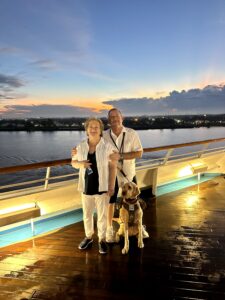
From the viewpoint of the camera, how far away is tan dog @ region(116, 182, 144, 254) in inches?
87.0

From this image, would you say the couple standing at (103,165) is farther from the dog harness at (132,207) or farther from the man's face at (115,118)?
the dog harness at (132,207)

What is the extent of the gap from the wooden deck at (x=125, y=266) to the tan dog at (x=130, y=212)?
130 millimetres

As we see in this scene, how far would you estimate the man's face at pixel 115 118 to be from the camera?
2295 millimetres

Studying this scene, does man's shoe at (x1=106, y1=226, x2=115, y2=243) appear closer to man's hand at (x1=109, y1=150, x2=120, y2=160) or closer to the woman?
the woman

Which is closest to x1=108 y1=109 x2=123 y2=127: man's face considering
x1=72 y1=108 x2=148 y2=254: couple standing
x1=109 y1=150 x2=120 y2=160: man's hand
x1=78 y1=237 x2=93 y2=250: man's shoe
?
x1=72 y1=108 x2=148 y2=254: couple standing

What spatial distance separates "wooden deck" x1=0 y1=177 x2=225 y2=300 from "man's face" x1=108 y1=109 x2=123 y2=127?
1.16 meters

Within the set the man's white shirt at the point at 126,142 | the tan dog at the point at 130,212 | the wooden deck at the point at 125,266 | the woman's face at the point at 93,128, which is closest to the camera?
the wooden deck at the point at 125,266

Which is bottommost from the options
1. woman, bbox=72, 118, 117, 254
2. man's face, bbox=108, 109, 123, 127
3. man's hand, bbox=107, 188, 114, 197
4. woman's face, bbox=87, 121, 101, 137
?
man's hand, bbox=107, 188, 114, 197

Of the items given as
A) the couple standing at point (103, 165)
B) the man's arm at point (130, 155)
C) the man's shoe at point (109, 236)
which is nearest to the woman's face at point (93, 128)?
the couple standing at point (103, 165)

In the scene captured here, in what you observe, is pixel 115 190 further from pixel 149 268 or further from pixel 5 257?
pixel 5 257

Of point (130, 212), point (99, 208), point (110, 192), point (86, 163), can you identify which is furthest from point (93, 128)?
point (130, 212)

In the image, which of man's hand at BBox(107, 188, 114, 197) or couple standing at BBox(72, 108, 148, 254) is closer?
couple standing at BBox(72, 108, 148, 254)

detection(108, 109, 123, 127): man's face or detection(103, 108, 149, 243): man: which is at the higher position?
detection(108, 109, 123, 127): man's face

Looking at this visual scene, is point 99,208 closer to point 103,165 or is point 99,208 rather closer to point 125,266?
point 103,165
